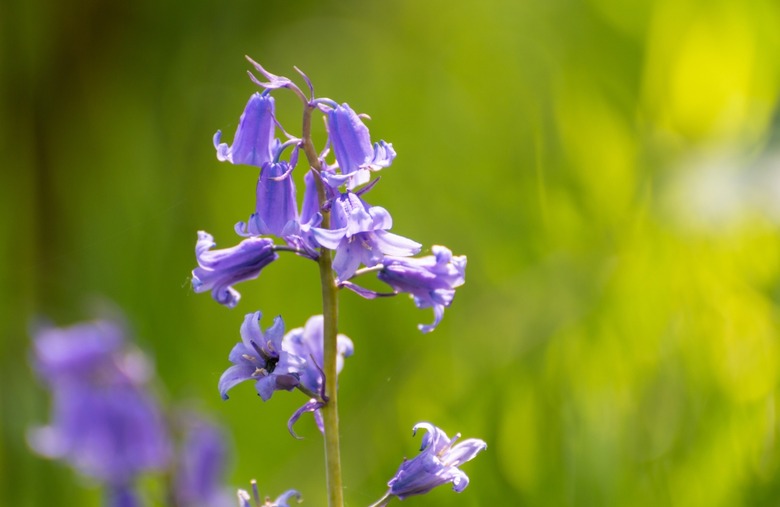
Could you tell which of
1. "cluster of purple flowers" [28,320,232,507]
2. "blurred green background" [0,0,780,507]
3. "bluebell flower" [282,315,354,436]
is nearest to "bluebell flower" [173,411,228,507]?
"cluster of purple flowers" [28,320,232,507]

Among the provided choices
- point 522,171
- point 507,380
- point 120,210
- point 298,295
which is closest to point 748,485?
point 507,380

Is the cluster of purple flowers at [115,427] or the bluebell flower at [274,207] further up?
the cluster of purple flowers at [115,427]

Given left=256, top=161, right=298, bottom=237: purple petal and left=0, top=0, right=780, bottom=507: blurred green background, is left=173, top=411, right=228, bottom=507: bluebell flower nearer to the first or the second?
left=0, top=0, right=780, bottom=507: blurred green background

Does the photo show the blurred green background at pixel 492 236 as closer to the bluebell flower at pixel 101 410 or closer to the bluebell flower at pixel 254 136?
the bluebell flower at pixel 101 410

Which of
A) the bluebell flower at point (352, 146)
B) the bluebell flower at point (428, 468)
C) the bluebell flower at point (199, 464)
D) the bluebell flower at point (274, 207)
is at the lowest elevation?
the bluebell flower at point (428, 468)

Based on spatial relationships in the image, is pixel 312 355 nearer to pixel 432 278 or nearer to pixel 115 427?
pixel 432 278

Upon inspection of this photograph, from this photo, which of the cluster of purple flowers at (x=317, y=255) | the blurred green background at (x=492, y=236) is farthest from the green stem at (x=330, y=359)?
the blurred green background at (x=492, y=236)

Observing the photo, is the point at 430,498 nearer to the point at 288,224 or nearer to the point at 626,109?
the point at 288,224
